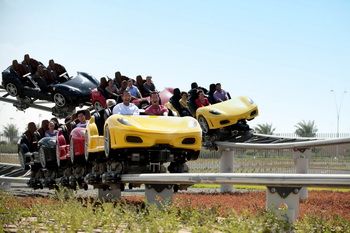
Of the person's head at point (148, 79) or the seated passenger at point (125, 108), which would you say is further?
the person's head at point (148, 79)

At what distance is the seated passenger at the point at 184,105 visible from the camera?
16.5 m

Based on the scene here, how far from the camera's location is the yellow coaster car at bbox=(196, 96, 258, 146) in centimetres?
1542

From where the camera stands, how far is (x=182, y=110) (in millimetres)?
16672

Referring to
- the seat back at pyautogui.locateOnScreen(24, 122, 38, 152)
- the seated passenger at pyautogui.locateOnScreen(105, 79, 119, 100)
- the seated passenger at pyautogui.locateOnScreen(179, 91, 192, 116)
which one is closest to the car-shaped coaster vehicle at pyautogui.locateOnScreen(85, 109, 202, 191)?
the seat back at pyautogui.locateOnScreen(24, 122, 38, 152)

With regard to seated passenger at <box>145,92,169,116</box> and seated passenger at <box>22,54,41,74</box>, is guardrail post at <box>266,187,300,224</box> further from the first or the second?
seated passenger at <box>22,54,41,74</box>

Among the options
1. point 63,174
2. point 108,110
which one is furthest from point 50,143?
point 108,110

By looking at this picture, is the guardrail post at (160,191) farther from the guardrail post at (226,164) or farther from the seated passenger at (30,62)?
the seated passenger at (30,62)

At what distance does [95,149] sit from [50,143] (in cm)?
386

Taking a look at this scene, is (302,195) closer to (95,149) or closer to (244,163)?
(95,149)

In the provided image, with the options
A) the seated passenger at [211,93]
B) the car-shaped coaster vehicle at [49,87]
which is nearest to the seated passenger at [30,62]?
the car-shaped coaster vehicle at [49,87]

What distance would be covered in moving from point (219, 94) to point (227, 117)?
2153mm

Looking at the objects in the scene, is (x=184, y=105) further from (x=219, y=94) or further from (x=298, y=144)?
(x=298, y=144)

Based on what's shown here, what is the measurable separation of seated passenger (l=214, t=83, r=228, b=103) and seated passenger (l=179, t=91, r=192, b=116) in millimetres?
1070

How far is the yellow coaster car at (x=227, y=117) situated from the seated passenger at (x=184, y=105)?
58 centimetres
